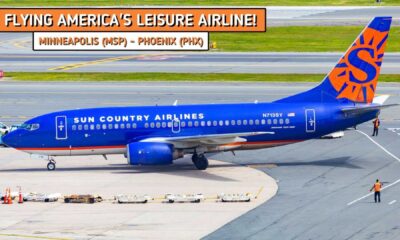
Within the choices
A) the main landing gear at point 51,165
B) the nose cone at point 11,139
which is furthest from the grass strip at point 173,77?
the nose cone at point 11,139

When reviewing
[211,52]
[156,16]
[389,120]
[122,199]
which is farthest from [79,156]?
[156,16]

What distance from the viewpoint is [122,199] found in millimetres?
63750

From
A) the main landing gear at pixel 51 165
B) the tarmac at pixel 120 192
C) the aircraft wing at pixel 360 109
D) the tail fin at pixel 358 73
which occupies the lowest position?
the tarmac at pixel 120 192

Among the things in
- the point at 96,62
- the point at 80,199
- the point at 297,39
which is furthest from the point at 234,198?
the point at 297,39

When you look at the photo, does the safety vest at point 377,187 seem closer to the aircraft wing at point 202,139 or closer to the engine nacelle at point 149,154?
the aircraft wing at point 202,139

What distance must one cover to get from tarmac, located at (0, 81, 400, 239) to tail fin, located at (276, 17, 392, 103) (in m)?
4.75

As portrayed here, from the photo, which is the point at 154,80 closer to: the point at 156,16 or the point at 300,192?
the point at 156,16

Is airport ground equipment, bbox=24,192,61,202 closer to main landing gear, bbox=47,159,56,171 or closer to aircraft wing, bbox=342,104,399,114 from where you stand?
main landing gear, bbox=47,159,56,171

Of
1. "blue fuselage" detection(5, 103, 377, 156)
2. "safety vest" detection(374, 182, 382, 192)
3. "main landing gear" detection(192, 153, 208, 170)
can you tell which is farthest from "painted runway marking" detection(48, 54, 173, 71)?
"safety vest" detection(374, 182, 382, 192)

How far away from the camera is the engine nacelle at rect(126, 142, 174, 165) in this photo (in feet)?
237

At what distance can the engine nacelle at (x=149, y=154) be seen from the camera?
72312 millimetres

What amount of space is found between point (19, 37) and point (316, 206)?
115 meters

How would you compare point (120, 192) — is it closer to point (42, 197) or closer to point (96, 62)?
point (42, 197)

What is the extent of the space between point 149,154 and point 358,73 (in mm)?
16519
